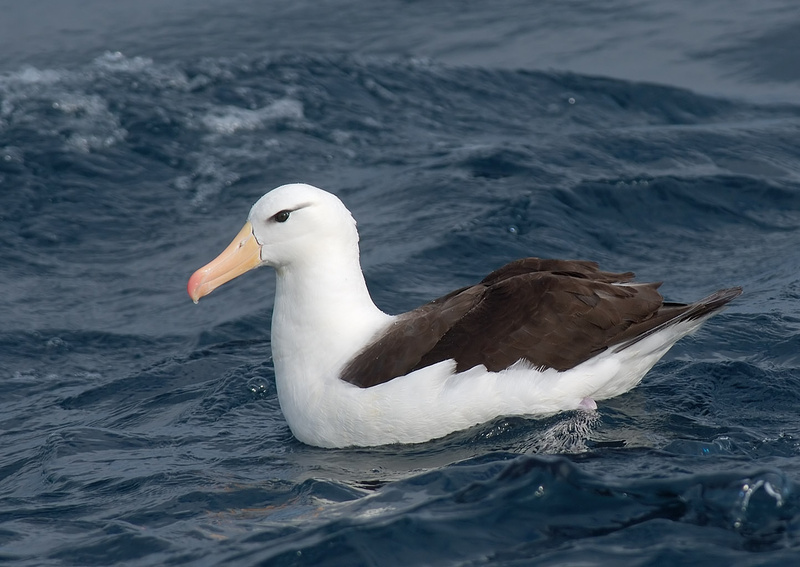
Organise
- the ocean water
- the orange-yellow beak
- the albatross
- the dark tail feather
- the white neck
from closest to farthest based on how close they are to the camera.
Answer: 1. the ocean water
2. the albatross
3. the dark tail feather
4. the white neck
5. the orange-yellow beak

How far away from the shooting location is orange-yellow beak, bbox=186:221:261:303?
7.61 metres

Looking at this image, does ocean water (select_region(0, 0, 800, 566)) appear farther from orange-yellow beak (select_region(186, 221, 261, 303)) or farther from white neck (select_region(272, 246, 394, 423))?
orange-yellow beak (select_region(186, 221, 261, 303))

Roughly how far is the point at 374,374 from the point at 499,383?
0.81 meters

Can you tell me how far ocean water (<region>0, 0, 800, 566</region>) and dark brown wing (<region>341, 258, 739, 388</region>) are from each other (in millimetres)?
481

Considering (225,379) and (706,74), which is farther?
(706,74)

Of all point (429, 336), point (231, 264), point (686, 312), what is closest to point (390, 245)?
point (231, 264)

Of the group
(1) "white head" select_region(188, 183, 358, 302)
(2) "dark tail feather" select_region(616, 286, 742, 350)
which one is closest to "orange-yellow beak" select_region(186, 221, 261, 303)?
(1) "white head" select_region(188, 183, 358, 302)

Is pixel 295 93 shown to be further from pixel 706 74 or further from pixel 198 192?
pixel 706 74

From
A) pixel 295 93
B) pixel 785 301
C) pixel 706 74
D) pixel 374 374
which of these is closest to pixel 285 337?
pixel 374 374

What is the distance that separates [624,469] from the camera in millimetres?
6277

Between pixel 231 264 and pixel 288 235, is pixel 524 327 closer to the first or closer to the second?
pixel 288 235

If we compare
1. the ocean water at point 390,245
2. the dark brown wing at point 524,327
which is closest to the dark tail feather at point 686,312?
the dark brown wing at point 524,327

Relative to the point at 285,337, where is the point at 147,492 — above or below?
below

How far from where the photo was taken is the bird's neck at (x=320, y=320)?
7480mm
